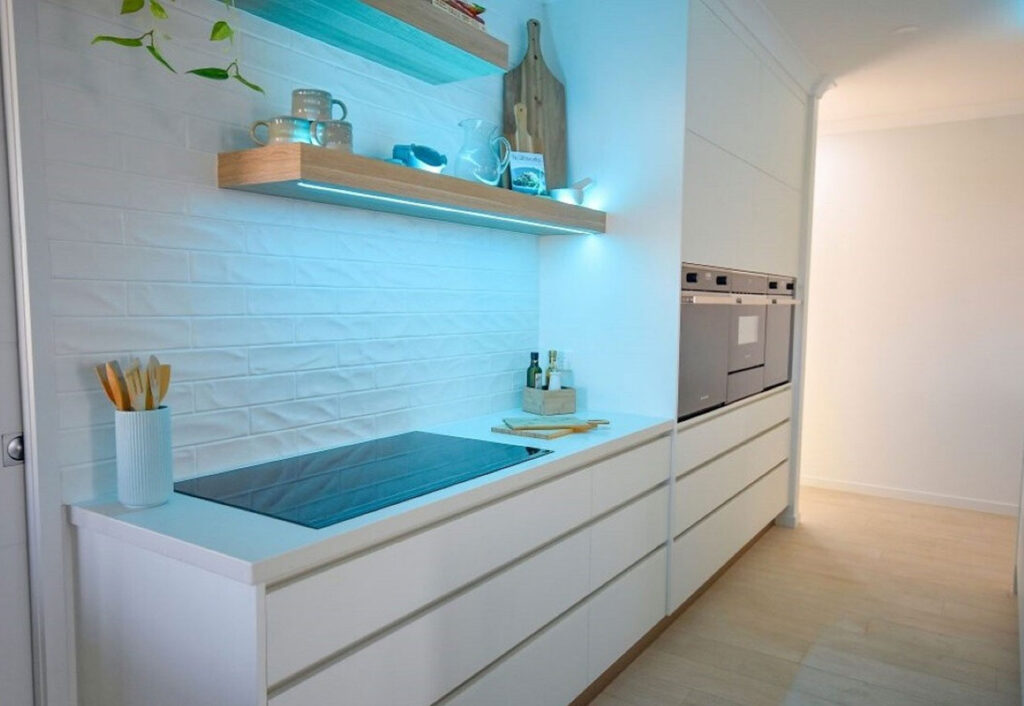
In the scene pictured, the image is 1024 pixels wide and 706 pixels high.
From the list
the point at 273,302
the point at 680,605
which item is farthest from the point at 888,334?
the point at 273,302

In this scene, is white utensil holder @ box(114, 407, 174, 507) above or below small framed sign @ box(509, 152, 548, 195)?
below

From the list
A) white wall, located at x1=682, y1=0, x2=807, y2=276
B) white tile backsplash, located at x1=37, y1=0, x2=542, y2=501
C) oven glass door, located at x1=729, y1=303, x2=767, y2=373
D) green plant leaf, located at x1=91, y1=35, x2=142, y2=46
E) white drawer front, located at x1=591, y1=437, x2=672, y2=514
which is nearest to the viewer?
green plant leaf, located at x1=91, y1=35, x2=142, y2=46

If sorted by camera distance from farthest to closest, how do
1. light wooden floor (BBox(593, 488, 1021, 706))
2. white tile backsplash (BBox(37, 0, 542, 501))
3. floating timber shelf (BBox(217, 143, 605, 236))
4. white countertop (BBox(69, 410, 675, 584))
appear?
light wooden floor (BBox(593, 488, 1021, 706)) → floating timber shelf (BBox(217, 143, 605, 236)) → white tile backsplash (BBox(37, 0, 542, 501)) → white countertop (BBox(69, 410, 675, 584))

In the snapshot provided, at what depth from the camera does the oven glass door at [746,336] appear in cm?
322

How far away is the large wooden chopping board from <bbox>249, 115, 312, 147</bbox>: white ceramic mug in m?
1.09

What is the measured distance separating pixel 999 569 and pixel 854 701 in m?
1.80

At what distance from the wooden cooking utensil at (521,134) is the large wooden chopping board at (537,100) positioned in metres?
0.04

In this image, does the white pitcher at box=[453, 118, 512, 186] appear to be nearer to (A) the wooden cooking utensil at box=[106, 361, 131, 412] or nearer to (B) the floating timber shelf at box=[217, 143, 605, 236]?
(B) the floating timber shelf at box=[217, 143, 605, 236]

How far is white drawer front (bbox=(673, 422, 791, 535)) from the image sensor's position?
281 cm

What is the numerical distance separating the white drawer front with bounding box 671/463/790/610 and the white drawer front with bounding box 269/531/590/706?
32.8 inches

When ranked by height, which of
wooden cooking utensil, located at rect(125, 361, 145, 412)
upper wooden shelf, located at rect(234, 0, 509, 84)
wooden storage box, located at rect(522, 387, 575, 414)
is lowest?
wooden storage box, located at rect(522, 387, 575, 414)

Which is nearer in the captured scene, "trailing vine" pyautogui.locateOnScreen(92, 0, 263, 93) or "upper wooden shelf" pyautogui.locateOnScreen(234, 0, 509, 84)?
"trailing vine" pyautogui.locateOnScreen(92, 0, 263, 93)

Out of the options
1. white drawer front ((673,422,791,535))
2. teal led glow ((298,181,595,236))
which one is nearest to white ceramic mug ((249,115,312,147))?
teal led glow ((298,181,595,236))

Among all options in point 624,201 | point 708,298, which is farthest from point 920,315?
point 624,201
